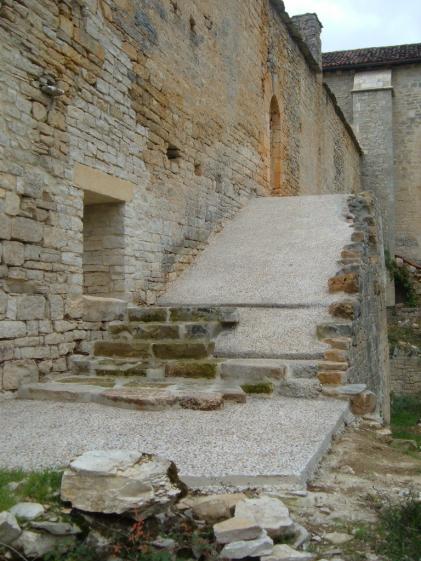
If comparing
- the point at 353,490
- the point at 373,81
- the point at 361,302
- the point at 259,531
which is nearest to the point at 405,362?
the point at 361,302

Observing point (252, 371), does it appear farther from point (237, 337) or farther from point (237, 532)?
point (237, 532)

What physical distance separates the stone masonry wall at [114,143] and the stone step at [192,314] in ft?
1.84

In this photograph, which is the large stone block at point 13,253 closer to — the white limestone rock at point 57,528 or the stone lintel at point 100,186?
the stone lintel at point 100,186

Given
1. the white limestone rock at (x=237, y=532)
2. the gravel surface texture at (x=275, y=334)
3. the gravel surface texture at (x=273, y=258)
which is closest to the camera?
the white limestone rock at (x=237, y=532)

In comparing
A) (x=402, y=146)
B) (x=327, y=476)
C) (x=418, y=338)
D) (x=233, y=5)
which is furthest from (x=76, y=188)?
(x=402, y=146)

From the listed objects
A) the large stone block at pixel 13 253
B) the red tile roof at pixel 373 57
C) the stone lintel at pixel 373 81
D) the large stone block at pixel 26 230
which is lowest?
the large stone block at pixel 13 253

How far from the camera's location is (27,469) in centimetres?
330

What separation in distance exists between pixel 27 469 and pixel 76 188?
3692mm

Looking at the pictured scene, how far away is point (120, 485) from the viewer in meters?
2.73

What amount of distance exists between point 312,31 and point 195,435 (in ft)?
Result: 52.0

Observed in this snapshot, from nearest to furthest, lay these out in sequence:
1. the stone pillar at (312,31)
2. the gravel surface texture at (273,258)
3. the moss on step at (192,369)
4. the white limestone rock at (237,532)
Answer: the white limestone rock at (237,532) < the moss on step at (192,369) < the gravel surface texture at (273,258) < the stone pillar at (312,31)

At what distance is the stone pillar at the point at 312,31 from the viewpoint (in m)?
17.2

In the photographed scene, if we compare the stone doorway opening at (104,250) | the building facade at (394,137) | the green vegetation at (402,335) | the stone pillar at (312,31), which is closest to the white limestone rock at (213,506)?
the stone doorway opening at (104,250)

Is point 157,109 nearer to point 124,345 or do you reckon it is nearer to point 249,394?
point 124,345
